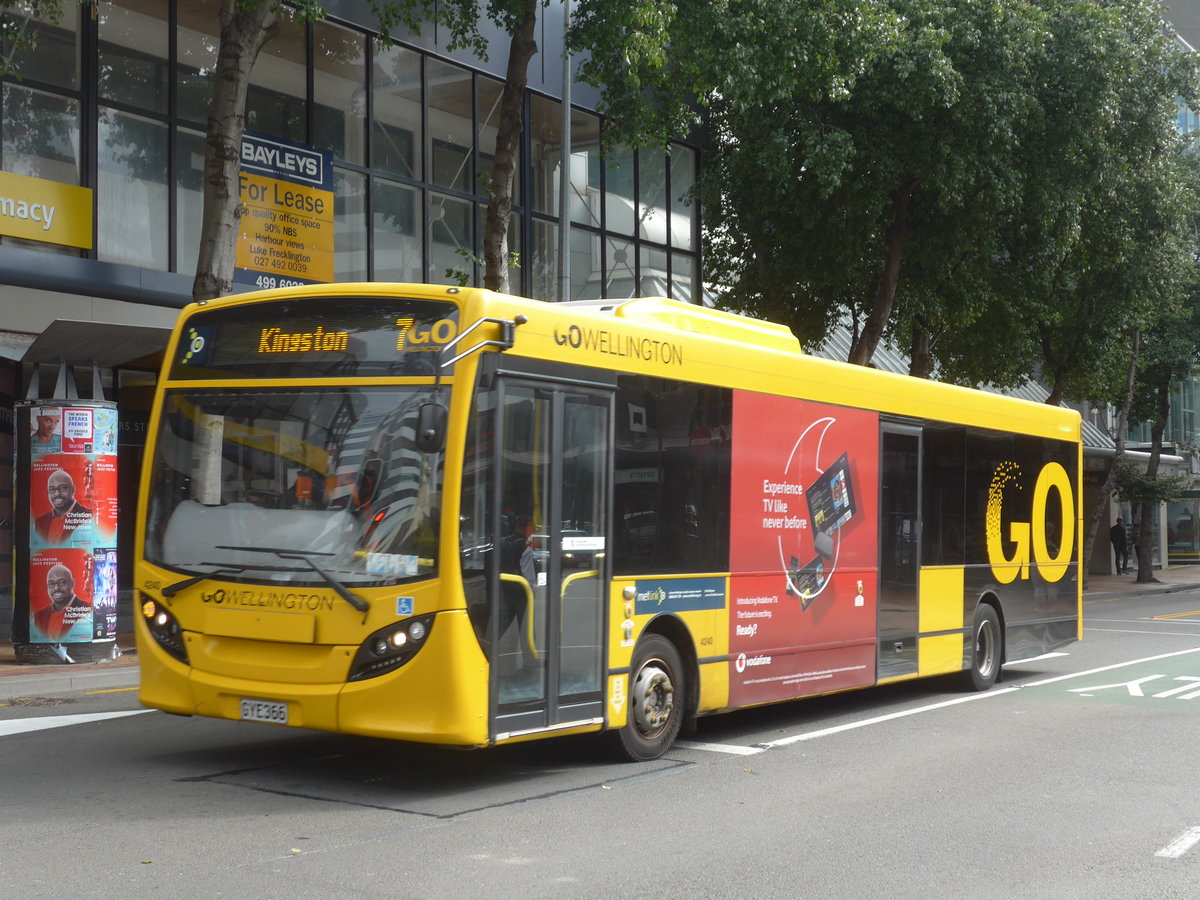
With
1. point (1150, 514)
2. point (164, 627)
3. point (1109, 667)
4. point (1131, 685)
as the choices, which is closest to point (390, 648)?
point (164, 627)

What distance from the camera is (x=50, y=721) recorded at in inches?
417

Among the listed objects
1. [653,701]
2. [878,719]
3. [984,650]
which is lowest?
[878,719]

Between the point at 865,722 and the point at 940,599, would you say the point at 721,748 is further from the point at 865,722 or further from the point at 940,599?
the point at 940,599

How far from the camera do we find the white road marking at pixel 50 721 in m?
10.1

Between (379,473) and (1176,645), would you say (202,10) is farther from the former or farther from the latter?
(1176,645)

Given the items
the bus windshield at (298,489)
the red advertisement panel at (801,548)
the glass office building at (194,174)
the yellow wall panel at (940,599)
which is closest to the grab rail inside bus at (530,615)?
the bus windshield at (298,489)

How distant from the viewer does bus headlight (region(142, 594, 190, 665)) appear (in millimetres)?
8039

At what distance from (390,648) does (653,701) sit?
228 cm

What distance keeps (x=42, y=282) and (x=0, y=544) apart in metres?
3.48

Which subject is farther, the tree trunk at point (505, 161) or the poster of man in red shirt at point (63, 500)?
the tree trunk at point (505, 161)

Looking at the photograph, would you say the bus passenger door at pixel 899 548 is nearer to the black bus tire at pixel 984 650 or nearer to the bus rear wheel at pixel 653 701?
the black bus tire at pixel 984 650

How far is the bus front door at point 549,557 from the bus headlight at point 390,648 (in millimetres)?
457

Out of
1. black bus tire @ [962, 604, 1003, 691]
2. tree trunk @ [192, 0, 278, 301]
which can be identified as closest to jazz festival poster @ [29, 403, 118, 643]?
tree trunk @ [192, 0, 278, 301]

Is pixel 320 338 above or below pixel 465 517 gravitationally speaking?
above
